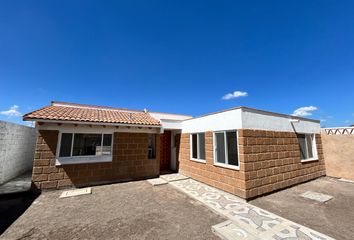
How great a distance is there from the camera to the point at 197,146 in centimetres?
821

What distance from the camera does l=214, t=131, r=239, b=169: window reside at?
5.86m

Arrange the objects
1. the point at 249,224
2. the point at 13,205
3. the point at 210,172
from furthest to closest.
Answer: the point at 210,172, the point at 13,205, the point at 249,224

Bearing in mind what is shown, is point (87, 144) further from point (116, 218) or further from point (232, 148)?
point (232, 148)

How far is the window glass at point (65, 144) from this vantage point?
6.54 meters

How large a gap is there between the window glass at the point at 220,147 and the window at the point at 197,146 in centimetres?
108

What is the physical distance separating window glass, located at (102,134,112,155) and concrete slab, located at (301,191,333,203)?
29.7 feet

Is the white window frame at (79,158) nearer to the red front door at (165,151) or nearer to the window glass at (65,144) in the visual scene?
the window glass at (65,144)

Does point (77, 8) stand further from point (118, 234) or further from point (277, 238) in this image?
point (277, 238)

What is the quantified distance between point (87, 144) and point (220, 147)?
660 centimetres

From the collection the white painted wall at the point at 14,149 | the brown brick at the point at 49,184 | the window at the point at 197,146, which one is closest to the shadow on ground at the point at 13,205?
the brown brick at the point at 49,184

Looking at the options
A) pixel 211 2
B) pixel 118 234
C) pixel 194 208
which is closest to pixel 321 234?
Result: pixel 194 208

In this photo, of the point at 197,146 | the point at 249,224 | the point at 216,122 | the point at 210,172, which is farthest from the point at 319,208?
the point at 197,146

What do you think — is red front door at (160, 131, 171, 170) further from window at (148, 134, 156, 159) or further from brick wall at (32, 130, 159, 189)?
brick wall at (32, 130, 159, 189)

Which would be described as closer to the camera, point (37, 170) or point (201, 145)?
point (37, 170)
